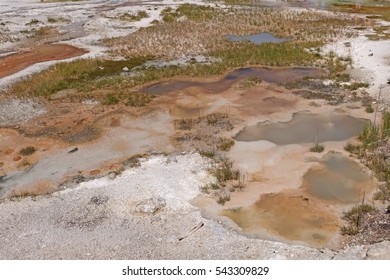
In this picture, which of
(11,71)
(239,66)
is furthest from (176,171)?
(11,71)

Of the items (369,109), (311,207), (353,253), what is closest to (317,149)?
(311,207)

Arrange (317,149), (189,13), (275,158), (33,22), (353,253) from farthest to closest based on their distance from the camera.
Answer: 1. (189,13)
2. (33,22)
3. (317,149)
4. (275,158)
5. (353,253)

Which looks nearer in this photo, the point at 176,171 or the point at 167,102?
the point at 176,171

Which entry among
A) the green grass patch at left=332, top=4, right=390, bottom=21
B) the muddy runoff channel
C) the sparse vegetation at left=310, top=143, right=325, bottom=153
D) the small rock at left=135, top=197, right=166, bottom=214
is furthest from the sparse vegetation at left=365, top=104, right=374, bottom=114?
the green grass patch at left=332, top=4, right=390, bottom=21

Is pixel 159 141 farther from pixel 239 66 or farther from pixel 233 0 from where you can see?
pixel 233 0

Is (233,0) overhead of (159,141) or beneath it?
overhead

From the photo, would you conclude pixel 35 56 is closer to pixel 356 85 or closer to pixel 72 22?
pixel 72 22
